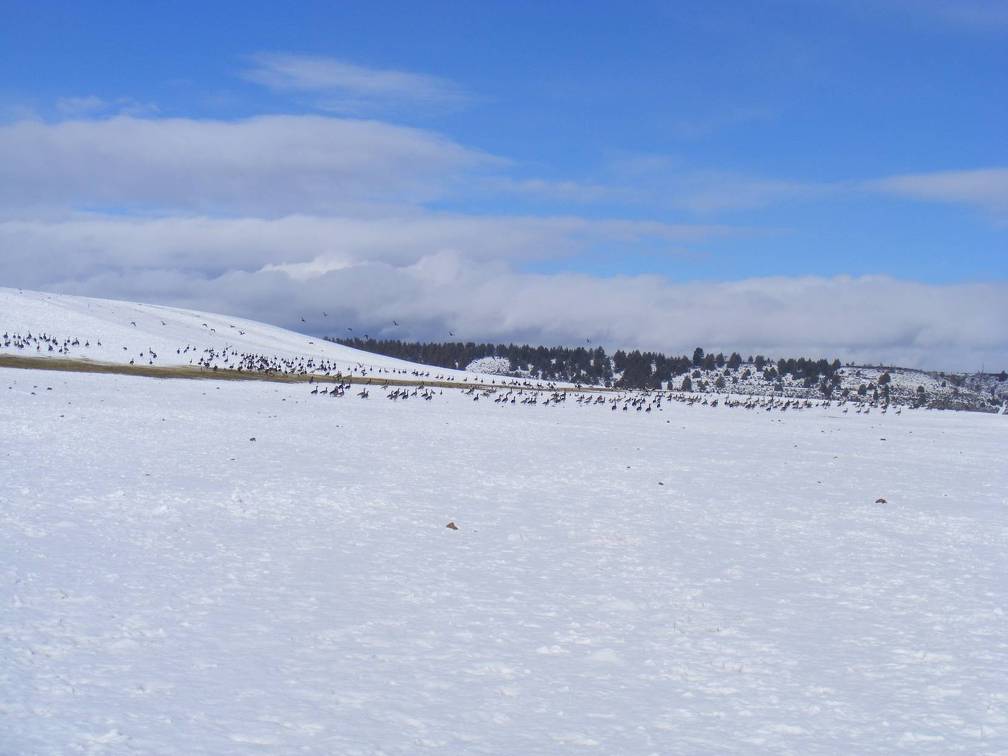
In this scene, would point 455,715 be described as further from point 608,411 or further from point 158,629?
point 608,411

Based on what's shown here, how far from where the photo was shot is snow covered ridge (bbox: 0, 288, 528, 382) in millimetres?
66312

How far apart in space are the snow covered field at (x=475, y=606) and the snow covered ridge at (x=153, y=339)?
4669 centimetres

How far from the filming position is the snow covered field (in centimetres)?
767

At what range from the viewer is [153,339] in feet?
263

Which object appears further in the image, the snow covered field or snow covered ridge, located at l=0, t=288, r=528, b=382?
snow covered ridge, located at l=0, t=288, r=528, b=382

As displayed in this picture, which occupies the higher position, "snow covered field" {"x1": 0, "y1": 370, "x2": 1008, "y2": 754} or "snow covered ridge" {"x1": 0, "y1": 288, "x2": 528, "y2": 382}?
"snow covered ridge" {"x1": 0, "y1": 288, "x2": 528, "y2": 382}

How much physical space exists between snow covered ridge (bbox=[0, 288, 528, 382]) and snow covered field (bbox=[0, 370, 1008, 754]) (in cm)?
4669

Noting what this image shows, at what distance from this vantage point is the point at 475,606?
1108 cm

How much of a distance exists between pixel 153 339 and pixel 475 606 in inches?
3012

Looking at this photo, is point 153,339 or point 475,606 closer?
point 475,606

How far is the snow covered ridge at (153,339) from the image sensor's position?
66.3 meters

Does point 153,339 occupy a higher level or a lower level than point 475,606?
higher

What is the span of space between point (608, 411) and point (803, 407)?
96.1 ft

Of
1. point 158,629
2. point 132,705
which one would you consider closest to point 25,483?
point 158,629
